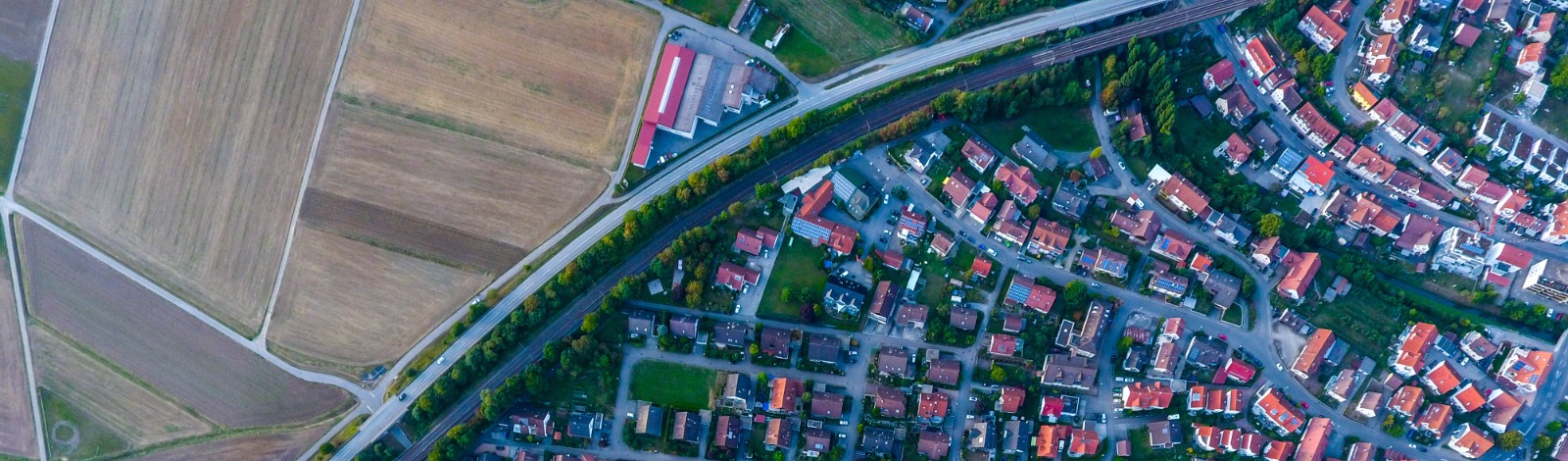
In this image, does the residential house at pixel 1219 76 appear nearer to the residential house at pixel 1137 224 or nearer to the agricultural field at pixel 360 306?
→ the residential house at pixel 1137 224

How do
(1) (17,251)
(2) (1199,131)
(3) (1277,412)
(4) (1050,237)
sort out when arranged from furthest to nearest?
(2) (1199,131)
(1) (17,251)
(4) (1050,237)
(3) (1277,412)

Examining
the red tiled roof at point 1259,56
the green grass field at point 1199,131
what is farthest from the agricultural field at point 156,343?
the red tiled roof at point 1259,56

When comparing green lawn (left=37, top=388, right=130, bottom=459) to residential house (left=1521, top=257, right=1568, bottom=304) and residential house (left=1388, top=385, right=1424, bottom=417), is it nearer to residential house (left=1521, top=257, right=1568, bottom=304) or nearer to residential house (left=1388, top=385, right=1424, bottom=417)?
residential house (left=1388, top=385, right=1424, bottom=417)

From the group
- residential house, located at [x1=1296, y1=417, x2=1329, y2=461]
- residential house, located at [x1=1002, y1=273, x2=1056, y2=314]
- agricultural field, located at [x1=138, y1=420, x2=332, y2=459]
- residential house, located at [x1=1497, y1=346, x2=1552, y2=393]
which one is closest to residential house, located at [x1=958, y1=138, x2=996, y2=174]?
residential house, located at [x1=1002, y1=273, x2=1056, y2=314]

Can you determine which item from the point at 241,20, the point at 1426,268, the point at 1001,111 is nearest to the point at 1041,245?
the point at 1001,111

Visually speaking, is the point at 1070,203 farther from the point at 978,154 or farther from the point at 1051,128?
the point at 978,154

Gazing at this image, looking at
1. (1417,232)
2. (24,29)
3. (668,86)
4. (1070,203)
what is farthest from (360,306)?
(1417,232)

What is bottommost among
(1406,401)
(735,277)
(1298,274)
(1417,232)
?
(735,277)

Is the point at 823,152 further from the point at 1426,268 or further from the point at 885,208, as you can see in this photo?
the point at 1426,268
